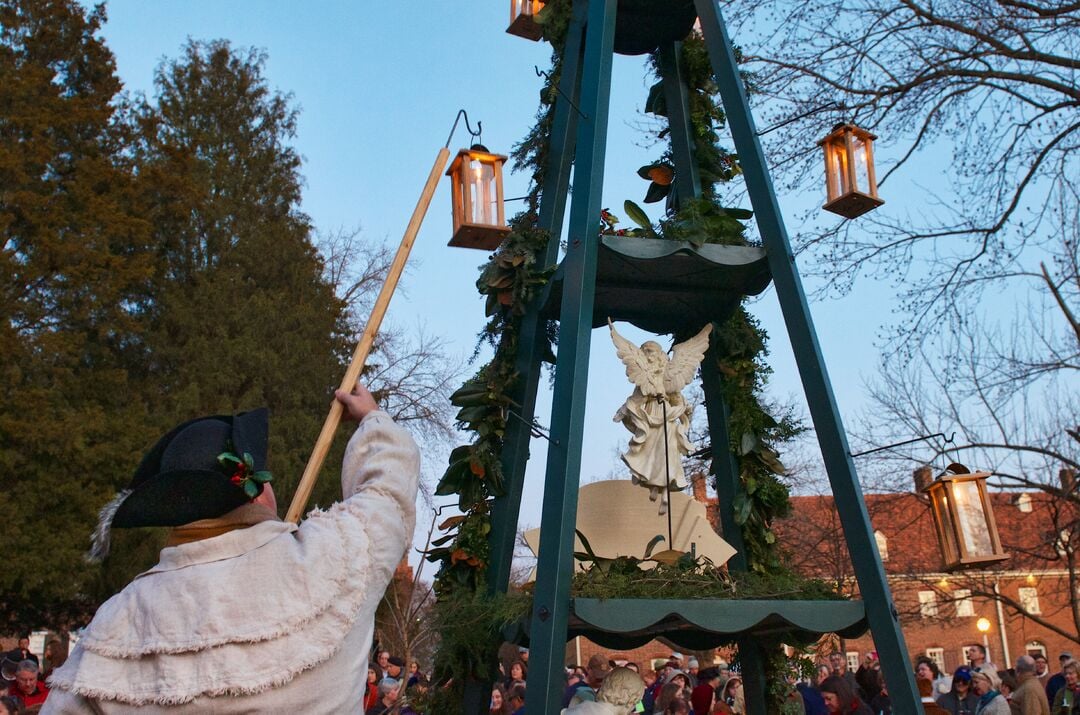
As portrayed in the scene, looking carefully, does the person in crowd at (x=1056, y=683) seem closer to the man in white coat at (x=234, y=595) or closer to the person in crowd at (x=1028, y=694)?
the person in crowd at (x=1028, y=694)

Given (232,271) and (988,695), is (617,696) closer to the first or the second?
(988,695)

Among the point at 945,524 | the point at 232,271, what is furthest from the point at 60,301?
the point at 945,524

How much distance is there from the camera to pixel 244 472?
247 cm

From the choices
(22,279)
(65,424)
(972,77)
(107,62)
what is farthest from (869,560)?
(107,62)

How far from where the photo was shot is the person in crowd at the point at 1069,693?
10844 millimetres

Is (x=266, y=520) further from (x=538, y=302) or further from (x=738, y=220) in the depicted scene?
(x=738, y=220)

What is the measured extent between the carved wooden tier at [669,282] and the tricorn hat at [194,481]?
276 cm

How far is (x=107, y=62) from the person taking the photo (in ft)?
79.1

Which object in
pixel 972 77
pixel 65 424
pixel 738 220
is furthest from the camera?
pixel 65 424

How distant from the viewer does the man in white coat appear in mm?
2311

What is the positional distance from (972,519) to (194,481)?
4594 millimetres

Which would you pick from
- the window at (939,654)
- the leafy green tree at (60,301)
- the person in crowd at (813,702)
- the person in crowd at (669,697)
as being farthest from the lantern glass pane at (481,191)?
the window at (939,654)

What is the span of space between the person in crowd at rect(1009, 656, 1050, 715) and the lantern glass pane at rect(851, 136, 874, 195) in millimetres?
6814

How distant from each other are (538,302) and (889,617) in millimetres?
2165
